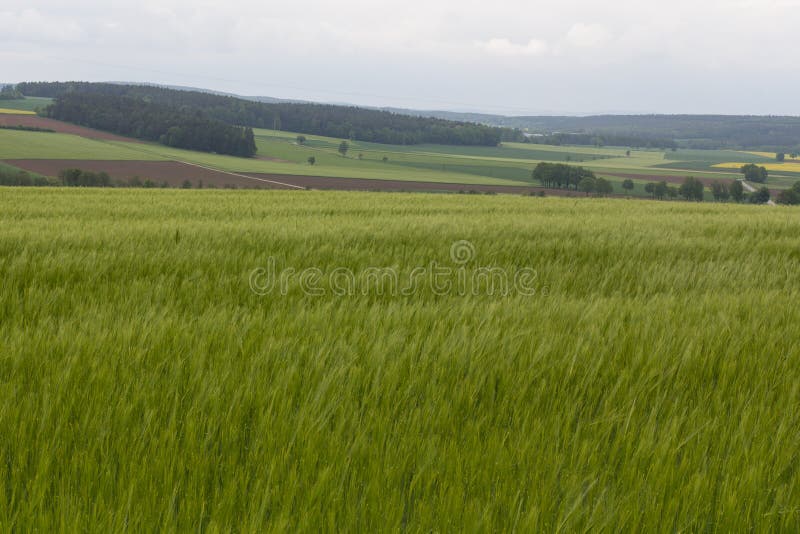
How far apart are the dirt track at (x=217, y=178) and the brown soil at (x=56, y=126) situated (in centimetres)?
2776

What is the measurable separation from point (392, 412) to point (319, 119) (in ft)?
365

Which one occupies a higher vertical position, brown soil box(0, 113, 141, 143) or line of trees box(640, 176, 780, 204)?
brown soil box(0, 113, 141, 143)

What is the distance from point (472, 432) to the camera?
1686mm

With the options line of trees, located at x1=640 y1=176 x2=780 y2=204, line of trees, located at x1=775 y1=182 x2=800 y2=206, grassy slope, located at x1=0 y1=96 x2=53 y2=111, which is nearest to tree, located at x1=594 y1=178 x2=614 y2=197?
line of trees, located at x1=640 y1=176 x2=780 y2=204

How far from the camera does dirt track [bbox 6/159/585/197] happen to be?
136 ft

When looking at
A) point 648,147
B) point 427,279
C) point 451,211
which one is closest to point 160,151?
point 451,211

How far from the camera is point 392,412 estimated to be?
1775 mm

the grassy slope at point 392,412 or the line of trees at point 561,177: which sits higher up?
the grassy slope at point 392,412

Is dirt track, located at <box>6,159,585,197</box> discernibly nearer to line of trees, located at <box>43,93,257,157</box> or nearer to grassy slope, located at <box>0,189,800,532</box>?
line of trees, located at <box>43,93,257,157</box>

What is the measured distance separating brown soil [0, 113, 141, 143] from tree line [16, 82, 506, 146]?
22.9 metres

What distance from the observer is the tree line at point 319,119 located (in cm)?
10175

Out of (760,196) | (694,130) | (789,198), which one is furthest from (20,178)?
(694,130)

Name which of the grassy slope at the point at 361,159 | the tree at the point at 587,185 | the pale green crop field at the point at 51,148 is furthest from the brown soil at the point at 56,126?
the tree at the point at 587,185

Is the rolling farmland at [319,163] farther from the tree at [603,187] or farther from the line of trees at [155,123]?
the line of trees at [155,123]
